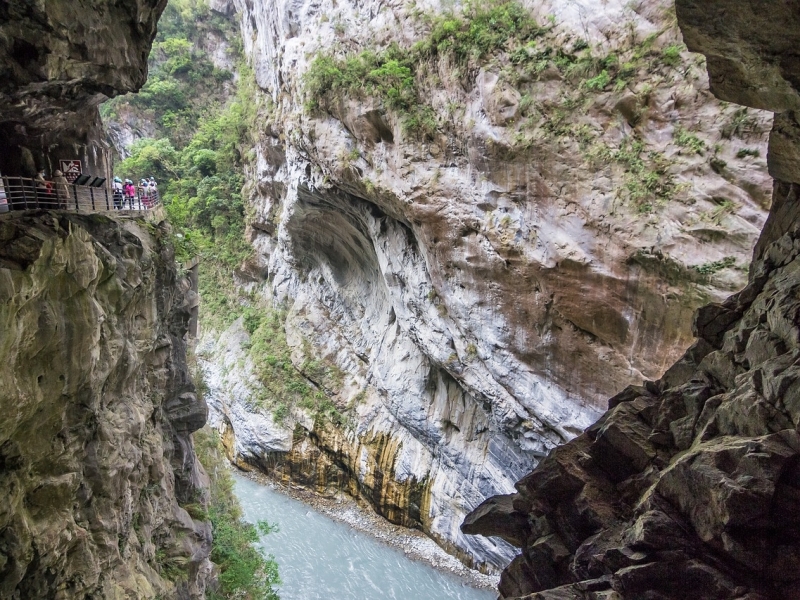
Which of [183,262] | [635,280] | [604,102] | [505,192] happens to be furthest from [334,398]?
[604,102]

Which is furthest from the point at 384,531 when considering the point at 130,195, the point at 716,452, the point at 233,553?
the point at 130,195

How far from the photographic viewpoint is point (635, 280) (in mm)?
8695

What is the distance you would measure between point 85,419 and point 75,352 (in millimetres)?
1225

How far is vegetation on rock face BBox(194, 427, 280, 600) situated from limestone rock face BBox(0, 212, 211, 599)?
1.40 meters

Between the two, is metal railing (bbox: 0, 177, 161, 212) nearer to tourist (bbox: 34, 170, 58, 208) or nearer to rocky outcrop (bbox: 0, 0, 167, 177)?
tourist (bbox: 34, 170, 58, 208)

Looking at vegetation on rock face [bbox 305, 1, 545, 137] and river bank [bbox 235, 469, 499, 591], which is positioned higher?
vegetation on rock face [bbox 305, 1, 545, 137]

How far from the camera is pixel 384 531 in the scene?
1536 centimetres

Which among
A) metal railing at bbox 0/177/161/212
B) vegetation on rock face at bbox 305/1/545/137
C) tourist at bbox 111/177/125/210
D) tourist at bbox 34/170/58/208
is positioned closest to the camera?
metal railing at bbox 0/177/161/212

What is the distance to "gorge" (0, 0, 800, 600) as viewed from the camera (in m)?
4.98

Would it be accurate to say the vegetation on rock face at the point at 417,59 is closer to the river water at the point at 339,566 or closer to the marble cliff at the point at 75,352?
the marble cliff at the point at 75,352

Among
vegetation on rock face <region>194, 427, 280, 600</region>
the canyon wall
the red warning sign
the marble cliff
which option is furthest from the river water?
the red warning sign

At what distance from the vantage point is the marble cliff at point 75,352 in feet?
15.5

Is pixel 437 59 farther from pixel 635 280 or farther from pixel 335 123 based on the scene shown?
pixel 635 280

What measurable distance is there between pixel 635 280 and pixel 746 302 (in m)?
2.34
